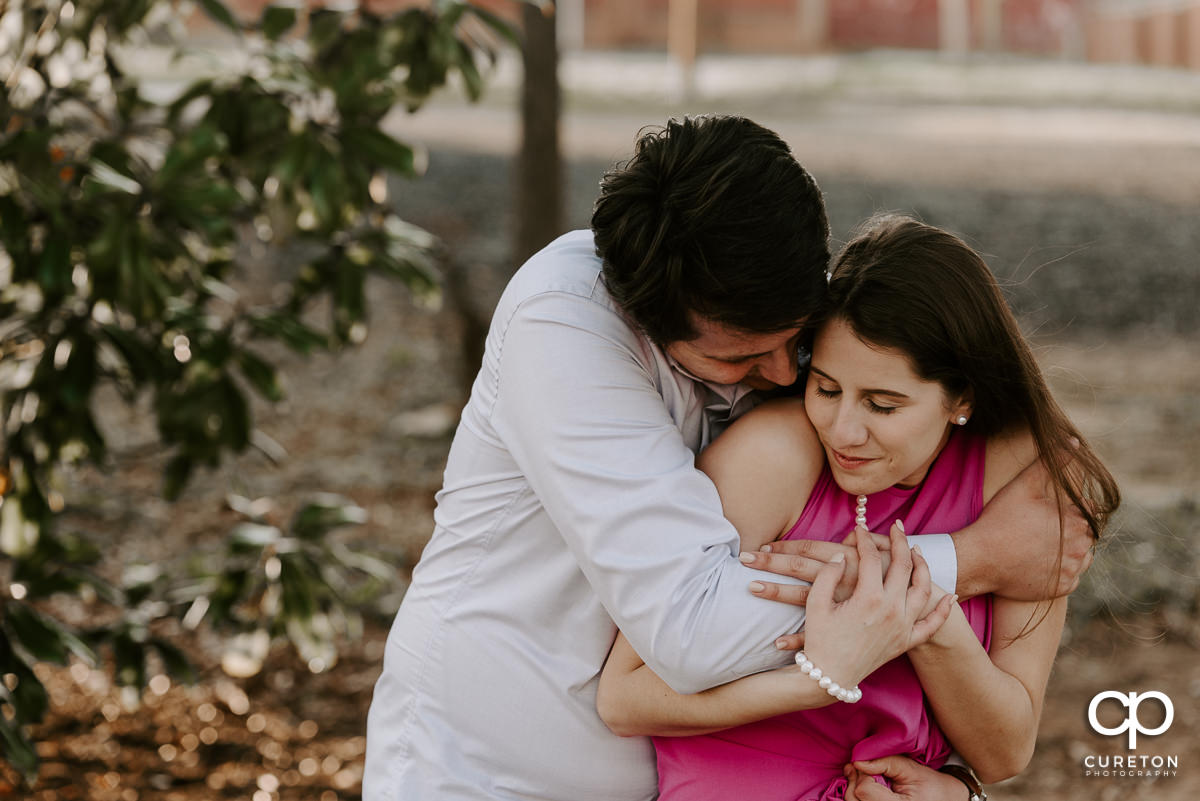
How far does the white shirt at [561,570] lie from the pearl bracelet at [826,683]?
30 millimetres

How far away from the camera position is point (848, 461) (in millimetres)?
1882

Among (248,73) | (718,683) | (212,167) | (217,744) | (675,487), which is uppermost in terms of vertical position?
(248,73)

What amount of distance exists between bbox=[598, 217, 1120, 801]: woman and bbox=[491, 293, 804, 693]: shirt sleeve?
131 millimetres

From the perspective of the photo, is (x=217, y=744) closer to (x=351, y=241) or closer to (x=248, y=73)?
(x=351, y=241)

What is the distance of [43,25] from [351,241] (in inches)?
30.6

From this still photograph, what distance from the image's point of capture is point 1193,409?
6.65 meters

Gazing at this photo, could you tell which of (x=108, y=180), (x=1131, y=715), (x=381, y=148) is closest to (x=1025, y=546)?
(x=381, y=148)

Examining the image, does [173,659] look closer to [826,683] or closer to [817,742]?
[817,742]

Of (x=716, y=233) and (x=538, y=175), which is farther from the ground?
(x=716, y=233)

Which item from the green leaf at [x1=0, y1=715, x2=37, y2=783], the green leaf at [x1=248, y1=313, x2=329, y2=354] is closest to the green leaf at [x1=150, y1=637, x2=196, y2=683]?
the green leaf at [x1=0, y1=715, x2=37, y2=783]

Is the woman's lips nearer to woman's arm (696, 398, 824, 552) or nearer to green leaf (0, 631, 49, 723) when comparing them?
woman's arm (696, 398, 824, 552)

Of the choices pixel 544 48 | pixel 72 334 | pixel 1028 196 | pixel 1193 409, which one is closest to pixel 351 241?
pixel 72 334

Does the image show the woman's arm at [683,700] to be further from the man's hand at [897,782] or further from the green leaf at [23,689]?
the green leaf at [23,689]

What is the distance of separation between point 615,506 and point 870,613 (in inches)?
13.8
